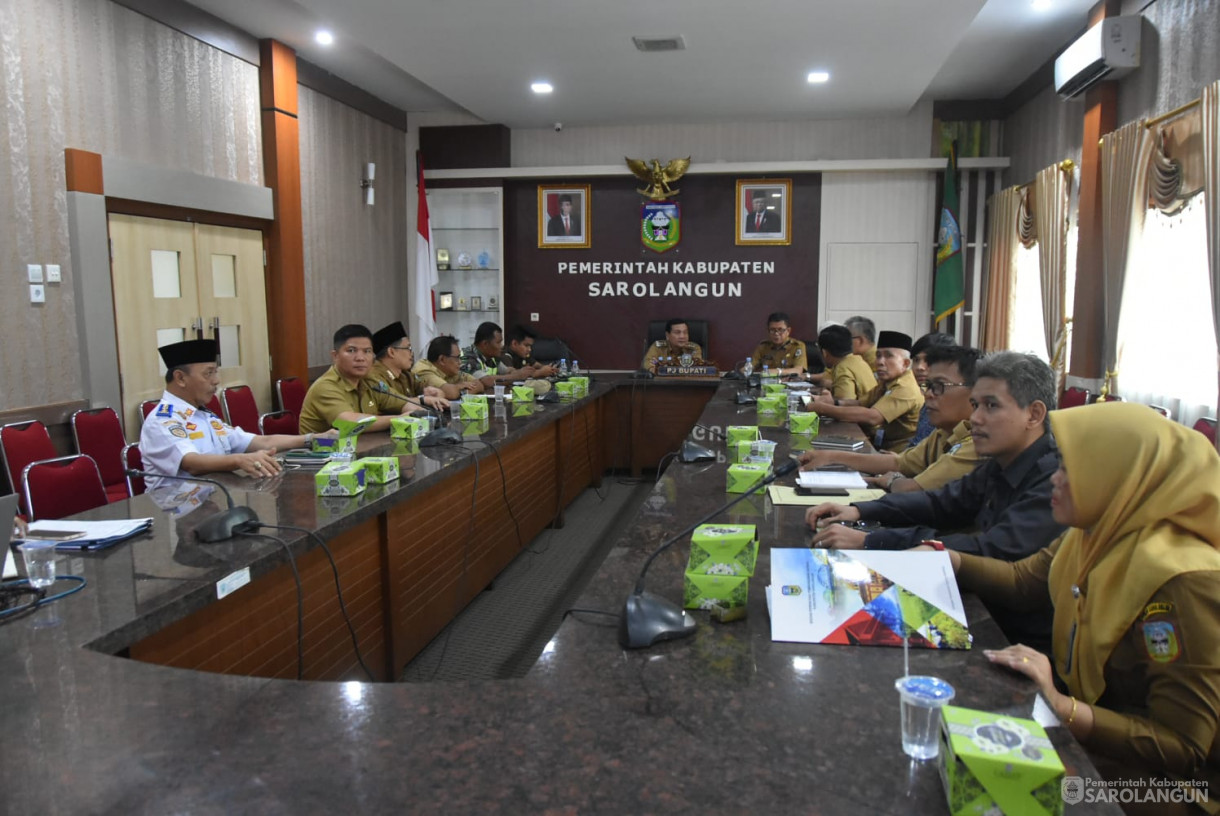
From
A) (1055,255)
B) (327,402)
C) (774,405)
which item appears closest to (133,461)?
(327,402)

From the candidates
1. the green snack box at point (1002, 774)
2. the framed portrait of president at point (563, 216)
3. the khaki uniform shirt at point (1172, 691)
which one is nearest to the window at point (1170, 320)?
the khaki uniform shirt at point (1172, 691)

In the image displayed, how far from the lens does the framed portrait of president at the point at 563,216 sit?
24.9 ft

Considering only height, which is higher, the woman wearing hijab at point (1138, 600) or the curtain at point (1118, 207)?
the curtain at point (1118, 207)

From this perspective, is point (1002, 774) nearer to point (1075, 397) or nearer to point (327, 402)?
point (327, 402)

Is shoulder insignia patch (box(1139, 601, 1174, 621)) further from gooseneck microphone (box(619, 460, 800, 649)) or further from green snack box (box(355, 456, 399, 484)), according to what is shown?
green snack box (box(355, 456, 399, 484))

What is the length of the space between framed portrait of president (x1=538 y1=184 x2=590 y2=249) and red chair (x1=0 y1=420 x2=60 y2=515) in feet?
16.3

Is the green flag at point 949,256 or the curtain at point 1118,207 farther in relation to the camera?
the green flag at point 949,256

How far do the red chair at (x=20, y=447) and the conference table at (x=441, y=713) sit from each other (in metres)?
1.87

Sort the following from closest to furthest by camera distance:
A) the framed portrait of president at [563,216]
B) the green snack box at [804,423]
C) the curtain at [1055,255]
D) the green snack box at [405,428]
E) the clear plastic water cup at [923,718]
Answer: the clear plastic water cup at [923,718] < the green snack box at [405,428] < the green snack box at [804,423] < the curtain at [1055,255] < the framed portrait of president at [563,216]

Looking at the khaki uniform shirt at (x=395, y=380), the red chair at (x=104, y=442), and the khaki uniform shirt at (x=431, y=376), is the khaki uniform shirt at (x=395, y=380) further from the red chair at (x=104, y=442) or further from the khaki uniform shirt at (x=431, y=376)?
the red chair at (x=104, y=442)

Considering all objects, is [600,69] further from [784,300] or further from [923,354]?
[923,354]

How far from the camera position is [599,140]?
7.50 m

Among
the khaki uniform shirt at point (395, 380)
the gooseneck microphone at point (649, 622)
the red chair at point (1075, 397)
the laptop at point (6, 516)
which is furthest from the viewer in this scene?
the red chair at point (1075, 397)

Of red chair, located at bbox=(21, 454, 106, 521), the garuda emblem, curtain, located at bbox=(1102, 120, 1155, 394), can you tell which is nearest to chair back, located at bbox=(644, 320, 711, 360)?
the garuda emblem
